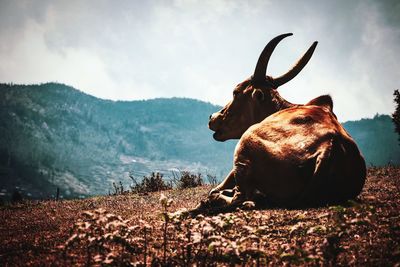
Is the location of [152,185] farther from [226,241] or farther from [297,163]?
[226,241]

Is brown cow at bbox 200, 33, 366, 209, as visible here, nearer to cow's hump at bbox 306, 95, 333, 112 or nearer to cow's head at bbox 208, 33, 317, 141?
cow's hump at bbox 306, 95, 333, 112

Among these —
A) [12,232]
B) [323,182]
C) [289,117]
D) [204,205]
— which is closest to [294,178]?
[323,182]

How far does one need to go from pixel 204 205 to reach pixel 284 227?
6.82ft

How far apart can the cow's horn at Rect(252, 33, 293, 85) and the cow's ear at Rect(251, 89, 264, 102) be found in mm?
395

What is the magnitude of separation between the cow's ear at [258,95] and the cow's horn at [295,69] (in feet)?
2.59

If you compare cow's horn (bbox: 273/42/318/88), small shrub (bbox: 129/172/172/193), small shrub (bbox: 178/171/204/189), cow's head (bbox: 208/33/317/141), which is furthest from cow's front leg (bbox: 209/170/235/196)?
small shrub (bbox: 178/171/204/189)

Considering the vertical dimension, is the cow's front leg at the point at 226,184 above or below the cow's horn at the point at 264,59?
below

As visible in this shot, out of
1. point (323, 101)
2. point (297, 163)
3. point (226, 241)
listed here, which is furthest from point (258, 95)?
point (226, 241)

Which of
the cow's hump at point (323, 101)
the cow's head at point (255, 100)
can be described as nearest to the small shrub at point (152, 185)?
the cow's head at point (255, 100)

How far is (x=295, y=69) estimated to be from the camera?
8844mm

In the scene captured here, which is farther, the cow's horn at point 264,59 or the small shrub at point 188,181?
the small shrub at point 188,181

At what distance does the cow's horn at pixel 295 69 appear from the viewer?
8.68m

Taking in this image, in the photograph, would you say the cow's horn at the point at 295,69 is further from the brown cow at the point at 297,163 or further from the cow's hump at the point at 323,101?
the brown cow at the point at 297,163

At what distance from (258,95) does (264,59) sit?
806 mm
